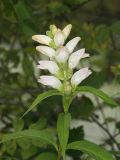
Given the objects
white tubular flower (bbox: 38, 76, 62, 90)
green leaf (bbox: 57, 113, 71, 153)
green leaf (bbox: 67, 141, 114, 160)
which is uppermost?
white tubular flower (bbox: 38, 76, 62, 90)

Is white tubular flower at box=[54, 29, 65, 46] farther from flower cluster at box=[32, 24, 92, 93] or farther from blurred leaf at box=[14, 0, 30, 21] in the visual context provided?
blurred leaf at box=[14, 0, 30, 21]

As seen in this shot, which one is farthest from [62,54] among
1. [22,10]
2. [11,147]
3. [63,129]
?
[22,10]

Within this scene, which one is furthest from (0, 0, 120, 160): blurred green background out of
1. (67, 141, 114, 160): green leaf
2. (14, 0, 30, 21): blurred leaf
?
(67, 141, 114, 160): green leaf

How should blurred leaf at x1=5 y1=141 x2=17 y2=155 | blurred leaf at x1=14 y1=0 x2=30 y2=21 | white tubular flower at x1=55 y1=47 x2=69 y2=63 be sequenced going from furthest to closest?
1. blurred leaf at x1=14 y1=0 x2=30 y2=21
2. blurred leaf at x1=5 y1=141 x2=17 y2=155
3. white tubular flower at x1=55 y1=47 x2=69 y2=63

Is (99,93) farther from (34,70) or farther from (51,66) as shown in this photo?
(34,70)

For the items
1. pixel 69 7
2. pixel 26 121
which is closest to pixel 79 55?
pixel 69 7

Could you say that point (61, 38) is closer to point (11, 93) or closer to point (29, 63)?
point (29, 63)
